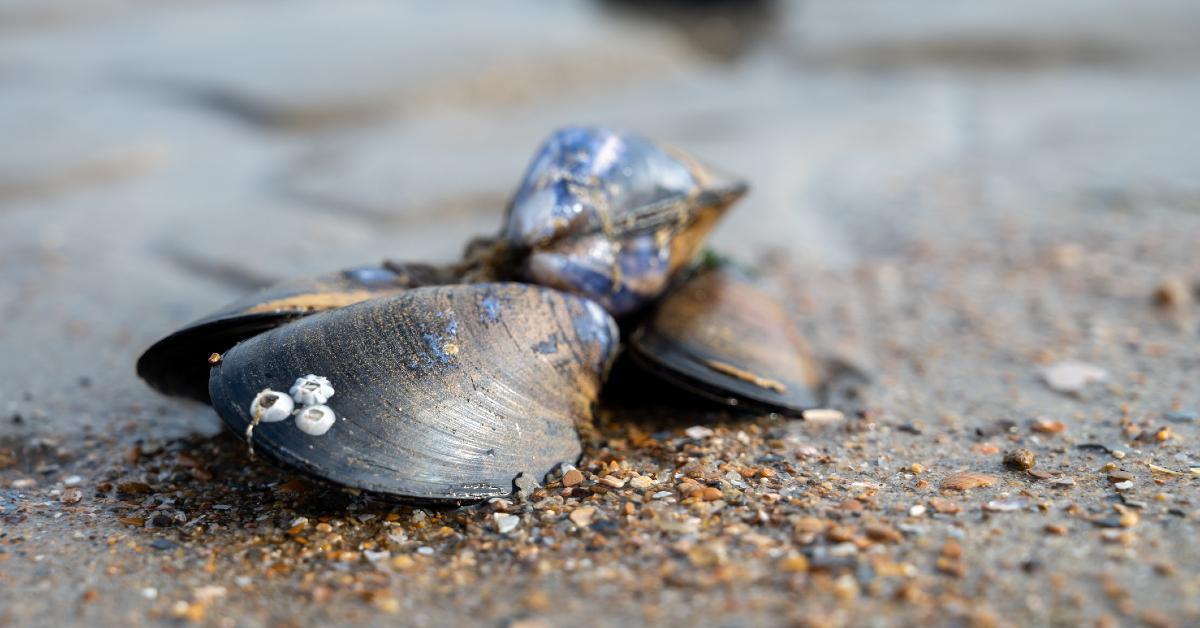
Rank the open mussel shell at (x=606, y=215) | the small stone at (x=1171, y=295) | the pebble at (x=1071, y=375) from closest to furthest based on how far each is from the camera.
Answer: the open mussel shell at (x=606, y=215) < the pebble at (x=1071, y=375) < the small stone at (x=1171, y=295)

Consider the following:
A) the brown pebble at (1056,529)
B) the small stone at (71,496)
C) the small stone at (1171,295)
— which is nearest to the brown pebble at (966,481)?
the brown pebble at (1056,529)

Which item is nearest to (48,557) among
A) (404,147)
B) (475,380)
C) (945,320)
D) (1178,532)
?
(475,380)

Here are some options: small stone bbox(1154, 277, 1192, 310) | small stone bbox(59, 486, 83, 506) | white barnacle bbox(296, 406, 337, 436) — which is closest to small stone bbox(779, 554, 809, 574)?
white barnacle bbox(296, 406, 337, 436)

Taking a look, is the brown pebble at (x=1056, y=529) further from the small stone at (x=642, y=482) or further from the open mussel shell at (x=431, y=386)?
the open mussel shell at (x=431, y=386)

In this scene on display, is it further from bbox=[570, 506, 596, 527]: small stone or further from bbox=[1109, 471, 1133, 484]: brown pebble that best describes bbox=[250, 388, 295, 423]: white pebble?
bbox=[1109, 471, 1133, 484]: brown pebble

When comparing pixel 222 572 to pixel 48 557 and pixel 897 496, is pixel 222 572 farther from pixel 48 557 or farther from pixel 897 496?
pixel 897 496

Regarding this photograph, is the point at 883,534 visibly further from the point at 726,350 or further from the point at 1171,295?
the point at 1171,295

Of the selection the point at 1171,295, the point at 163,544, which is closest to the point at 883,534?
the point at 163,544
